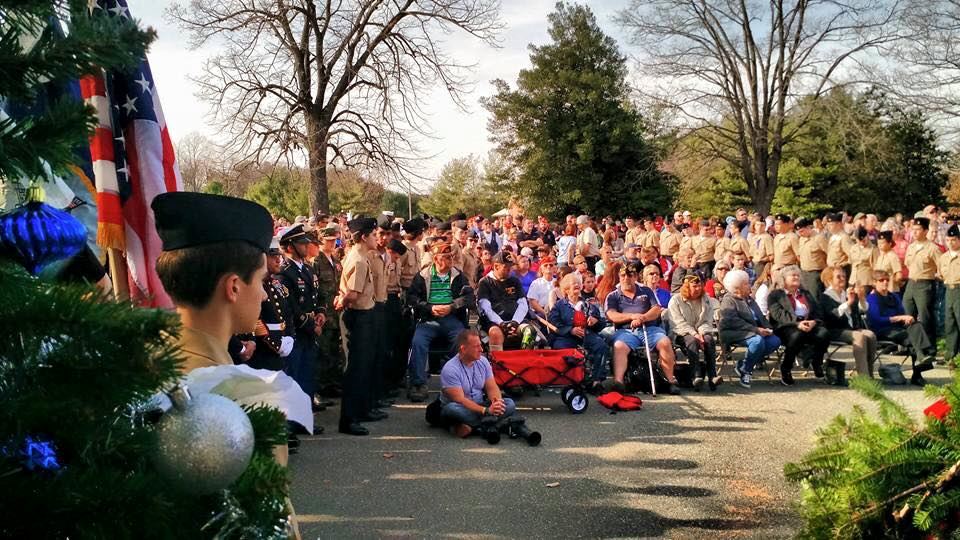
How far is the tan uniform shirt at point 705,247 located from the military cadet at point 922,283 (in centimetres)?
421

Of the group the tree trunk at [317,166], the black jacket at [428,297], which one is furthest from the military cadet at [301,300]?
the tree trunk at [317,166]

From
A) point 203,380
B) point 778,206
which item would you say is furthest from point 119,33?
point 778,206

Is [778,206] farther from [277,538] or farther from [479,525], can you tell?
[277,538]

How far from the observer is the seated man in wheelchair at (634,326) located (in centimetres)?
891

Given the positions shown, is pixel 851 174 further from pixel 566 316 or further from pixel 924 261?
pixel 566 316

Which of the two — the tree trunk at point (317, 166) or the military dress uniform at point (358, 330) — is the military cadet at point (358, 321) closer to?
the military dress uniform at point (358, 330)

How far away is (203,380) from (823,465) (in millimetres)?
2637

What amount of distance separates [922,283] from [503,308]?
6.79 metres

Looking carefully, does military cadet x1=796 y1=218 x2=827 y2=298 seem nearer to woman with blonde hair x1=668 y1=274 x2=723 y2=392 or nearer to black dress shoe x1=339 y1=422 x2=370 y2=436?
woman with blonde hair x1=668 y1=274 x2=723 y2=392

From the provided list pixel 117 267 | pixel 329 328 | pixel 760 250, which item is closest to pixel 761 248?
pixel 760 250

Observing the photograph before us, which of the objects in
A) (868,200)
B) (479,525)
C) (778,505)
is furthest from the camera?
(868,200)

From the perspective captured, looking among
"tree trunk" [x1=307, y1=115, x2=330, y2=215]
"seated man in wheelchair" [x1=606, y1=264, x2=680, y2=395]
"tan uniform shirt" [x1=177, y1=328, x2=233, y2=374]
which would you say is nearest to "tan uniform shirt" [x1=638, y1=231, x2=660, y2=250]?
"seated man in wheelchair" [x1=606, y1=264, x2=680, y2=395]

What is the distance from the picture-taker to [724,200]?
124 ft

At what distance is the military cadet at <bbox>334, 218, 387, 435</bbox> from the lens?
711 centimetres
